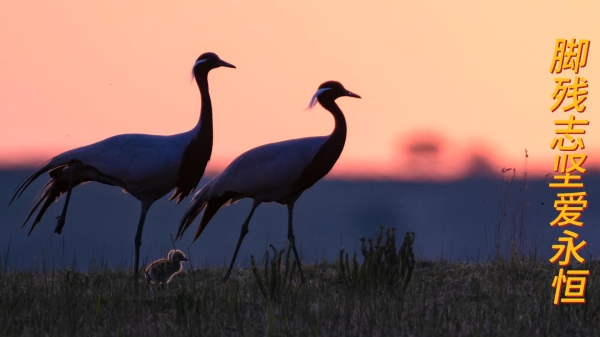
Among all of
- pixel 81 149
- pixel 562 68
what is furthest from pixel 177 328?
pixel 562 68

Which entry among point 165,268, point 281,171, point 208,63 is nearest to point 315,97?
point 281,171

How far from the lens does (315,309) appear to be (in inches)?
252

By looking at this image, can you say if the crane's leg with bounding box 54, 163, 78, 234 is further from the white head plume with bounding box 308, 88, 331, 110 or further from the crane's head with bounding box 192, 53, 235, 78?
the white head plume with bounding box 308, 88, 331, 110

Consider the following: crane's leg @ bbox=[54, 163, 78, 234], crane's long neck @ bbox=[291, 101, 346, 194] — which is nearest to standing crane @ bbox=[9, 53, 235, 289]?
crane's leg @ bbox=[54, 163, 78, 234]

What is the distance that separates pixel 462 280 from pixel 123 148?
11.8 feet

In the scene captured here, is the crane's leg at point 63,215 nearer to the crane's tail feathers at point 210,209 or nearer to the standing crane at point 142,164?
the standing crane at point 142,164

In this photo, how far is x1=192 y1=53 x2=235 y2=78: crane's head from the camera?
9234mm

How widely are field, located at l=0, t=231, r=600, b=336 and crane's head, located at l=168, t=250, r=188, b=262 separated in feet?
3.53

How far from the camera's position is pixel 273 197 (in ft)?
29.2

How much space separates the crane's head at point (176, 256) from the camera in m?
8.67

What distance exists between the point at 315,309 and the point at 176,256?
267 cm

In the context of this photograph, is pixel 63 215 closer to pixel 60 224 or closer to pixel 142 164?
pixel 60 224

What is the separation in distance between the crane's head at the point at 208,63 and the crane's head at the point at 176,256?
1947 millimetres

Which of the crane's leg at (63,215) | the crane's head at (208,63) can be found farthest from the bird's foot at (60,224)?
the crane's head at (208,63)
